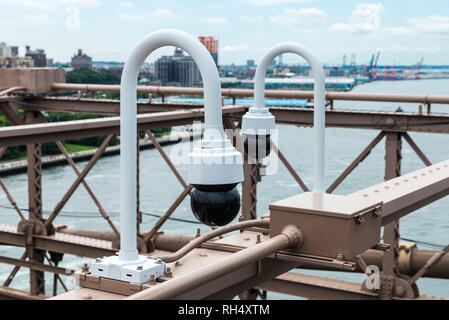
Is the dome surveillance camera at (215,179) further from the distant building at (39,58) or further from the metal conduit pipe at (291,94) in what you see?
the distant building at (39,58)

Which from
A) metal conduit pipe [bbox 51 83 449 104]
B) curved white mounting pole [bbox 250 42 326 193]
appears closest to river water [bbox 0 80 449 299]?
metal conduit pipe [bbox 51 83 449 104]

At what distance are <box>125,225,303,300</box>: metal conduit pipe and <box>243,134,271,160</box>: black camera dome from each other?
2417mm

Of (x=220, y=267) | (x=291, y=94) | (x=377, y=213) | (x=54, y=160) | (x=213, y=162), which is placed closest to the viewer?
(x=220, y=267)

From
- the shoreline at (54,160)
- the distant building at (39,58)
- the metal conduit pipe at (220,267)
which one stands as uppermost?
the distant building at (39,58)

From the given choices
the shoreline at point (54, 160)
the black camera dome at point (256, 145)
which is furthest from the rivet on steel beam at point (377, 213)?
the shoreline at point (54, 160)

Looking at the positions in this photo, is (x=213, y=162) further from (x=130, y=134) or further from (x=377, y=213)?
(x=377, y=213)

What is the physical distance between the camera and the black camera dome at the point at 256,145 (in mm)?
5422

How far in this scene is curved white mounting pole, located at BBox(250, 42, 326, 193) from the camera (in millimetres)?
4977

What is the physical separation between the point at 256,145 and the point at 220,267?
9.88 feet

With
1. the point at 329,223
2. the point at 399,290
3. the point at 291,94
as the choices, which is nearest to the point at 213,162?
the point at 329,223

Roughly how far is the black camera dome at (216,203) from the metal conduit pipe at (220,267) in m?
0.25

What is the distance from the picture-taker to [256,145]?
5.46m

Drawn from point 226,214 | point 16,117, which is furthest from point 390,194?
point 16,117
